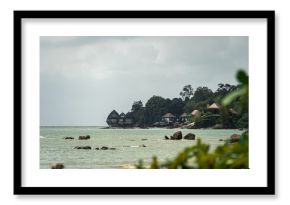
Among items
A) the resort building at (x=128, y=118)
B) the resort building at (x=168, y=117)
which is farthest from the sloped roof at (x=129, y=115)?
the resort building at (x=168, y=117)

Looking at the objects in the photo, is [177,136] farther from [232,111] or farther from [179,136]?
[232,111]

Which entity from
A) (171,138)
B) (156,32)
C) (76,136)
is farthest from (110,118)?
(156,32)

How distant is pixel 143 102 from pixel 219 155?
1.72 feet

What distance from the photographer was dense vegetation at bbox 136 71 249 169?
2295 mm

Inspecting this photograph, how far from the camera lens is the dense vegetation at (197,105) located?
7.75ft

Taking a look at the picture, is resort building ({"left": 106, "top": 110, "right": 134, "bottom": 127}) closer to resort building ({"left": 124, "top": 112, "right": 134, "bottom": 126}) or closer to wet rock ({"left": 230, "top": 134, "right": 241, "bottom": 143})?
resort building ({"left": 124, "top": 112, "right": 134, "bottom": 126})

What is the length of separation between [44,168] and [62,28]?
0.82m

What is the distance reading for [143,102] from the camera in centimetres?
236

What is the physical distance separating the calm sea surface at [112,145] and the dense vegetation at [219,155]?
43 mm

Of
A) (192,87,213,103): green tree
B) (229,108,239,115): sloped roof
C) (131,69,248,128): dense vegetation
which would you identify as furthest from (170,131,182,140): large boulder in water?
(229,108,239,115): sloped roof

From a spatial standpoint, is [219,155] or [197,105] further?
[197,105]

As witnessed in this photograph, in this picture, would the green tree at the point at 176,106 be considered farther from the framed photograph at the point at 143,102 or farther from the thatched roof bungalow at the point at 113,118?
the thatched roof bungalow at the point at 113,118

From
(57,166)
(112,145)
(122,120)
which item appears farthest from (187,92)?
(57,166)

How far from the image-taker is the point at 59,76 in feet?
7.88
